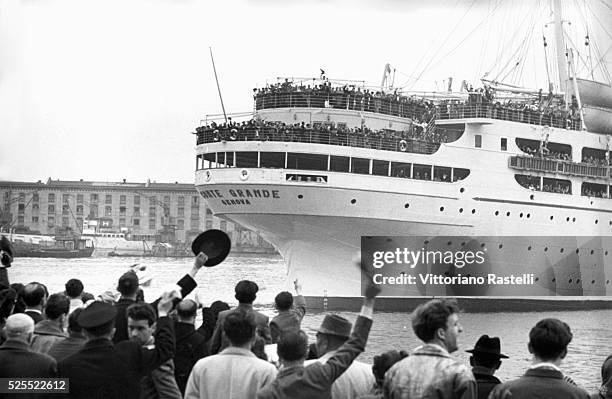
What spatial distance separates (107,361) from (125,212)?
319 feet

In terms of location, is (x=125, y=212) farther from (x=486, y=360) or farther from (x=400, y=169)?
(x=486, y=360)

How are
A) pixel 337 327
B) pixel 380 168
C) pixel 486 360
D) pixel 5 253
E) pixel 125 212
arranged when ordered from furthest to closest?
pixel 125 212
pixel 380 168
pixel 5 253
pixel 486 360
pixel 337 327

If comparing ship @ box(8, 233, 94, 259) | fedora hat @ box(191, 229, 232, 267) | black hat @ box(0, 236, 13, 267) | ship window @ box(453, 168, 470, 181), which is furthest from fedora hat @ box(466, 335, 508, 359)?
ship @ box(8, 233, 94, 259)

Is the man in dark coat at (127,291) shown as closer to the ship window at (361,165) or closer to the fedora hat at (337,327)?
the fedora hat at (337,327)

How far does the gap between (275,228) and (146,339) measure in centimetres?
2793

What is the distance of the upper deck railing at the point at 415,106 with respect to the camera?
35.8 metres

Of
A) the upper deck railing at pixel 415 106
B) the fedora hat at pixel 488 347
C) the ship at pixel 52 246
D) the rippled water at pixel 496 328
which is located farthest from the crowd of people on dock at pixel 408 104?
the ship at pixel 52 246

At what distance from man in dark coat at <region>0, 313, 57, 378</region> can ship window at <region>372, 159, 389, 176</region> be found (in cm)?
2885

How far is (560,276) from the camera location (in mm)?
37812

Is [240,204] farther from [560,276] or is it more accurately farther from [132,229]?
[132,229]

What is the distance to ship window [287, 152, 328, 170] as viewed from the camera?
33375 millimetres

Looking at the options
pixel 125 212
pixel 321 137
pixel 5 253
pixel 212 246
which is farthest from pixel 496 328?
pixel 125 212

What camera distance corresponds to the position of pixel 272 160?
3347 centimetres

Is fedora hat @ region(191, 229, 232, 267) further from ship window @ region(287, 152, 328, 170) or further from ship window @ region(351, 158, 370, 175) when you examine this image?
ship window @ region(351, 158, 370, 175)
